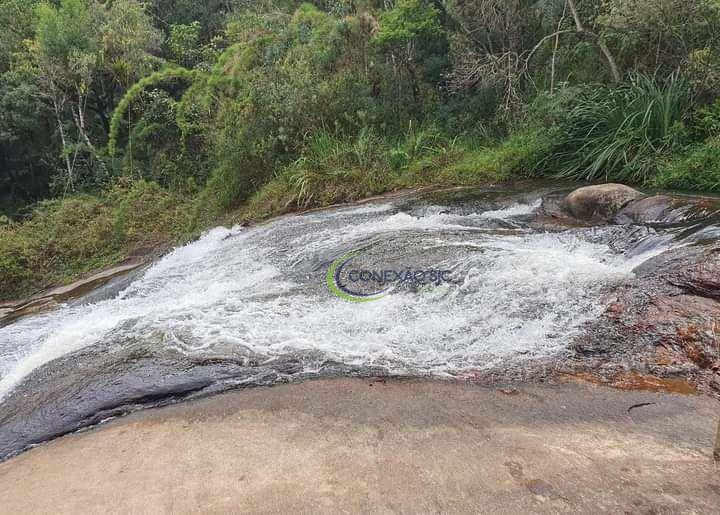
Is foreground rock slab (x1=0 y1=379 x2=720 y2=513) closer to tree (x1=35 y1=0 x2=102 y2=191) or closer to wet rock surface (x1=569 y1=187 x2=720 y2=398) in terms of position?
wet rock surface (x1=569 y1=187 x2=720 y2=398)

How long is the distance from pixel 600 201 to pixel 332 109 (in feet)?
19.6

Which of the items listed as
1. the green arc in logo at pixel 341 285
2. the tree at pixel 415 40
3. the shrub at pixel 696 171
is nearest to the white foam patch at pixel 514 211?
the shrub at pixel 696 171

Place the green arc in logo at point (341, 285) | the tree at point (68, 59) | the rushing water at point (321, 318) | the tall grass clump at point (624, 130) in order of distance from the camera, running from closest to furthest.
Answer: the rushing water at point (321, 318) → the green arc in logo at point (341, 285) → the tall grass clump at point (624, 130) → the tree at point (68, 59)

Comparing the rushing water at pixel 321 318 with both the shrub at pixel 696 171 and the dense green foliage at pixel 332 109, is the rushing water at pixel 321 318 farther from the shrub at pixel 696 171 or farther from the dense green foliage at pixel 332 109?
the dense green foliage at pixel 332 109

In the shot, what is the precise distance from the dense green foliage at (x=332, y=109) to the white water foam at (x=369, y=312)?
2786mm

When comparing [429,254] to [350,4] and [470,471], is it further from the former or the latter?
[350,4]

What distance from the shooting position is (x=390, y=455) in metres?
2.21

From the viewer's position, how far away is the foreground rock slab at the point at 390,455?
190cm

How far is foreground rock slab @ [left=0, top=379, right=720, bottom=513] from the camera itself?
1.90 meters

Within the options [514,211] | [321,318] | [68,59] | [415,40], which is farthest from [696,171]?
[68,59]

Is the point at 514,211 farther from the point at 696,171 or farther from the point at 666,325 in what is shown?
the point at 666,325

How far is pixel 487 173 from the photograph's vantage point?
7992mm

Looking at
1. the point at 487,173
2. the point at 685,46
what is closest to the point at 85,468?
the point at 487,173

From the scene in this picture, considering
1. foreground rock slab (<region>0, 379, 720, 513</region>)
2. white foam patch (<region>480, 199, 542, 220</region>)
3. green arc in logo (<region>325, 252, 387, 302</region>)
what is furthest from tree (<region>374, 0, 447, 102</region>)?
foreground rock slab (<region>0, 379, 720, 513</region>)
